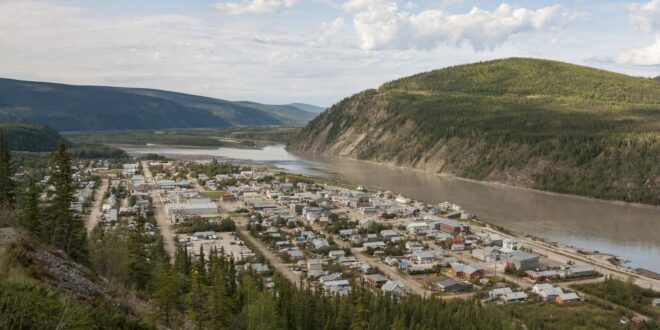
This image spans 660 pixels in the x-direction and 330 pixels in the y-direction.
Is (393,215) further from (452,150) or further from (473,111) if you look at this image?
(473,111)

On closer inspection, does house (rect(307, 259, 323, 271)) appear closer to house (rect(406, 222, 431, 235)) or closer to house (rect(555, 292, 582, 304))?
house (rect(555, 292, 582, 304))

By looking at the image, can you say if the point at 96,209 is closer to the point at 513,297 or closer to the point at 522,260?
the point at 522,260

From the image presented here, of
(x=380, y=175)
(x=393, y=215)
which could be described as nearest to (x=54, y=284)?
(x=393, y=215)

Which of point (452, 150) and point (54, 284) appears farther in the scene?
point (452, 150)


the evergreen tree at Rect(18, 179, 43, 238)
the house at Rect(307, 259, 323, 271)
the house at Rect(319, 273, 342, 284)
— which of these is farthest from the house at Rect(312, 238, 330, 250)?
the evergreen tree at Rect(18, 179, 43, 238)

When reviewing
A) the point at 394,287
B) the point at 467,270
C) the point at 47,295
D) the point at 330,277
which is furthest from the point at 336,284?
the point at 47,295
